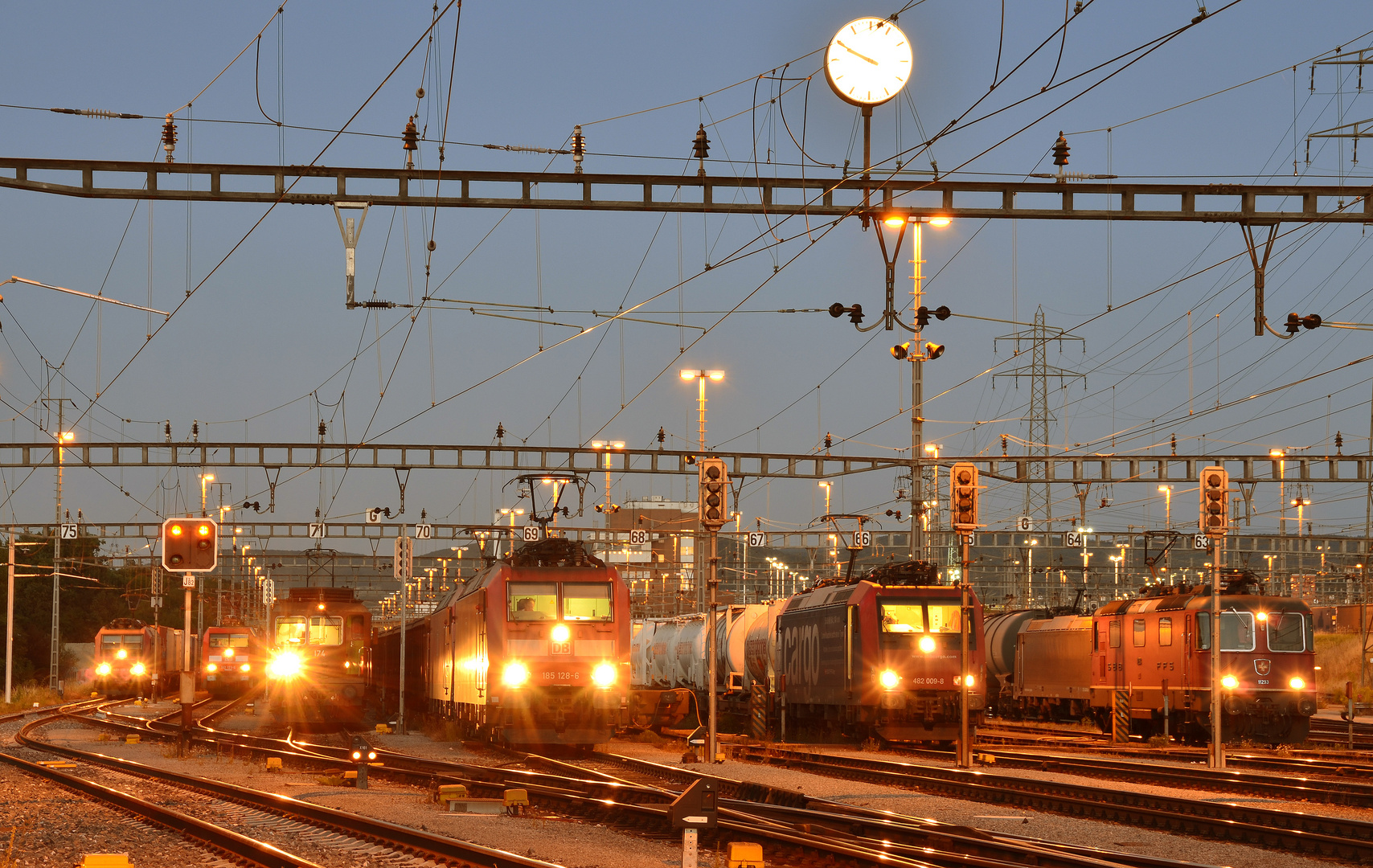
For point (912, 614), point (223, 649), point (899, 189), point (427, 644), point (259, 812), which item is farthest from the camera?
point (223, 649)

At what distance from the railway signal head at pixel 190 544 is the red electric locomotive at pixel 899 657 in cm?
1155

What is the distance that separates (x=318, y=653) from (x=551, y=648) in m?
13.8

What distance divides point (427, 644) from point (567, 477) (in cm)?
1042

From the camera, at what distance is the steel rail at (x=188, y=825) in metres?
12.1

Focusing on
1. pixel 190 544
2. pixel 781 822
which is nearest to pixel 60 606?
pixel 190 544

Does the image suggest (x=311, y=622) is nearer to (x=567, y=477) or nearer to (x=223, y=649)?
(x=567, y=477)

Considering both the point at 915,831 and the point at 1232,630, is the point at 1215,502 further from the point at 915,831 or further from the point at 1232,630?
the point at 915,831

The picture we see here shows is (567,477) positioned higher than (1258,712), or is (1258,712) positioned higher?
(567,477)

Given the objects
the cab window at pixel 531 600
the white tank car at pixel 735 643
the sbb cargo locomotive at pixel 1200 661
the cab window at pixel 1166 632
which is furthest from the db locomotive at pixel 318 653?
the cab window at pixel 1166 632

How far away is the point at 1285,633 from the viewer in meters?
27.8

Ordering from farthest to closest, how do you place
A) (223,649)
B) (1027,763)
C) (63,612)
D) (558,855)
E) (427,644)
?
(63,612) < (223,649) < (427,644) < (1027,763) < (558,855)

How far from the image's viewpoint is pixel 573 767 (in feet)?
68.6

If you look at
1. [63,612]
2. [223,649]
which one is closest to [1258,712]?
[223,649]

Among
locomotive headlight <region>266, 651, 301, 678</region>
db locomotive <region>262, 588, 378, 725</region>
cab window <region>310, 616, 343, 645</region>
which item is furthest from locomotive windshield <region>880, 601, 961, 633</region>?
locomotive headlight <region>266, 651, 301, 678</region>
